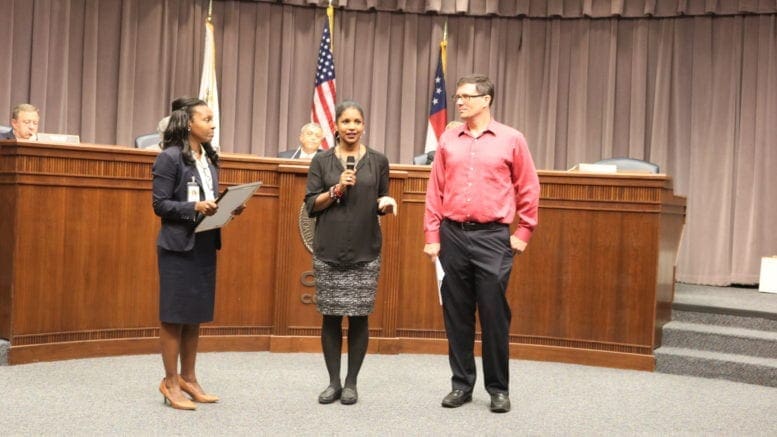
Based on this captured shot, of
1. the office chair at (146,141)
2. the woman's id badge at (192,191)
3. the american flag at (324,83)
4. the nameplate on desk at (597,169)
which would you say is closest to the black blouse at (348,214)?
the woman's id badge at (192,191)

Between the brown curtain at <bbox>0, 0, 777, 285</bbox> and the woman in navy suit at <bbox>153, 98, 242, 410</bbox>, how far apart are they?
16.0ft

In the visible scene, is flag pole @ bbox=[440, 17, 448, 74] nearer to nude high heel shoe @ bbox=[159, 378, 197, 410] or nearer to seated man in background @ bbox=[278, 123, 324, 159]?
seated man in background @ bbox=[278, 123, 324, 159]

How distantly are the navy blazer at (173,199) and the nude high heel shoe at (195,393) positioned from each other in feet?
2.16

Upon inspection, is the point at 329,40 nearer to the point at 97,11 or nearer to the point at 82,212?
the point at 97,11

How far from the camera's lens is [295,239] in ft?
18.0

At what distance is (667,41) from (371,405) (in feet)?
20.0

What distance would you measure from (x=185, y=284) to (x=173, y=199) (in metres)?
0.37

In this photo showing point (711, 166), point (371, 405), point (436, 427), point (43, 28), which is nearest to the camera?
point (436, 427)

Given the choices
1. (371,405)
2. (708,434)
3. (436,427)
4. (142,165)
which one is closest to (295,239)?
(142,165)

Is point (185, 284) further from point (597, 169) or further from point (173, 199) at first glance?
point (597, 169)

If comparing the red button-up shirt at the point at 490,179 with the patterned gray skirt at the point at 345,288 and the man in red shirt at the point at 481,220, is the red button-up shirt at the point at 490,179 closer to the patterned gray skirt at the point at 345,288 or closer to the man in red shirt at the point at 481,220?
the man in red shirt at the point at 481,220

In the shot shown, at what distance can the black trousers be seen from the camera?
4094 mm

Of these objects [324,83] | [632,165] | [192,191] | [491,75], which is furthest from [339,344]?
[491,75]

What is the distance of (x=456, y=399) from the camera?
4.20 m
